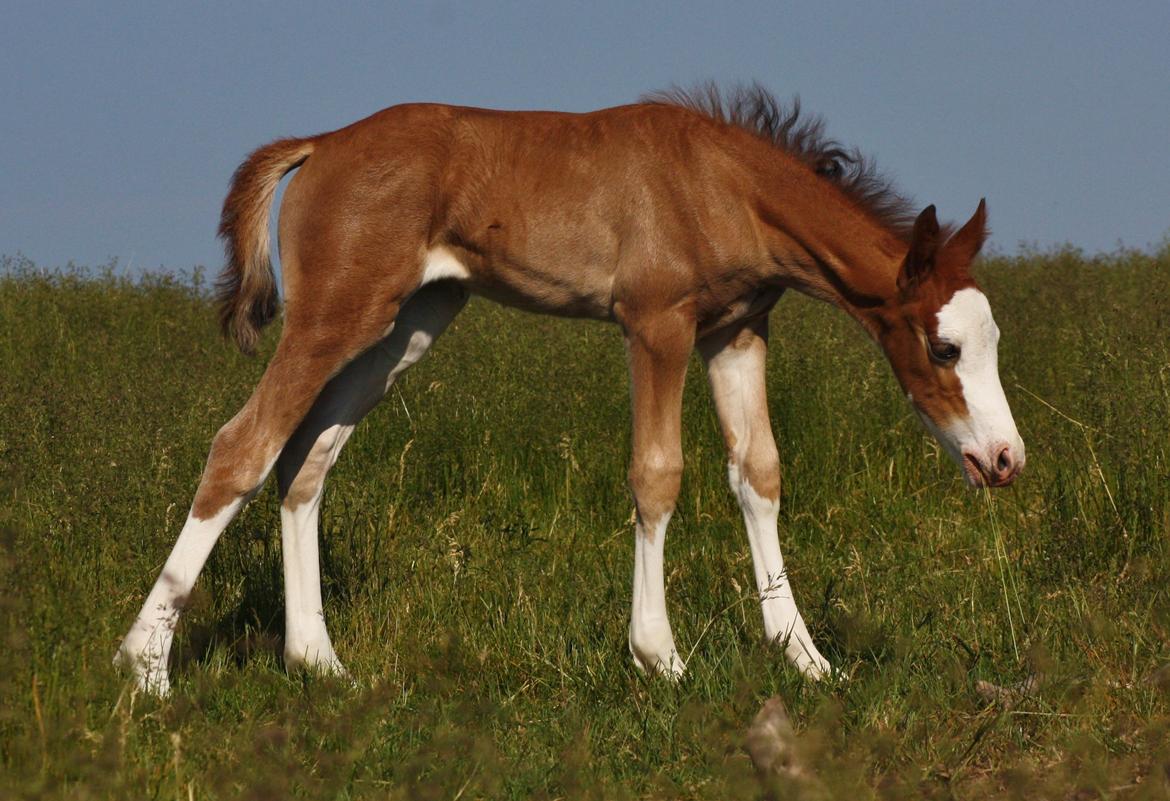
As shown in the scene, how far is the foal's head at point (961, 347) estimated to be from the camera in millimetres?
4426

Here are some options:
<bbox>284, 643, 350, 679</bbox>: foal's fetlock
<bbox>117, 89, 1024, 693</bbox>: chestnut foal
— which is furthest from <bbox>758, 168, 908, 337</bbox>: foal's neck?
<bbox>284, 643, 350, 679</bbox>: foal's fetlock

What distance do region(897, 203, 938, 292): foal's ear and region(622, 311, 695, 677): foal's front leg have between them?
79cm

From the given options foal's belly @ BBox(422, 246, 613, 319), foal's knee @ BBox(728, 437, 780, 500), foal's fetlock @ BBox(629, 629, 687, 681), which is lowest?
foal's fetlock @ BBox(629, 629, 687, 681)

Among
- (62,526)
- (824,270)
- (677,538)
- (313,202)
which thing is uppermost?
(313,202)

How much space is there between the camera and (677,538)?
6051 mm

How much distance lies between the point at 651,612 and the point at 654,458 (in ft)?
1.81

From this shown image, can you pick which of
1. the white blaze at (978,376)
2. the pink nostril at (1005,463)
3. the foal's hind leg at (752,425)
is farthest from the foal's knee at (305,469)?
the pink nostril at (1005,463)

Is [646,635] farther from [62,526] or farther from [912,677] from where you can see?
[62,526]

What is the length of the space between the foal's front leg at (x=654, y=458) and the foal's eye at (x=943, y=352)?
34.3 inches

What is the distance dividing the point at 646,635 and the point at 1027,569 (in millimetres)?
1875

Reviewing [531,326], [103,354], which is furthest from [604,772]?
[103,354]

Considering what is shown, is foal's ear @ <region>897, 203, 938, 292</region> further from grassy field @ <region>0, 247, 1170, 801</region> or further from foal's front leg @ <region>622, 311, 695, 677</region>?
grassy field @ <region>0, 247, 1170, 801</region>

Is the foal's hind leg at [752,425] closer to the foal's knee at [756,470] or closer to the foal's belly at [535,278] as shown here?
the foal's knee at [756,470]

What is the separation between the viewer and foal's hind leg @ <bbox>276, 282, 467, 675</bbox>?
473cm
